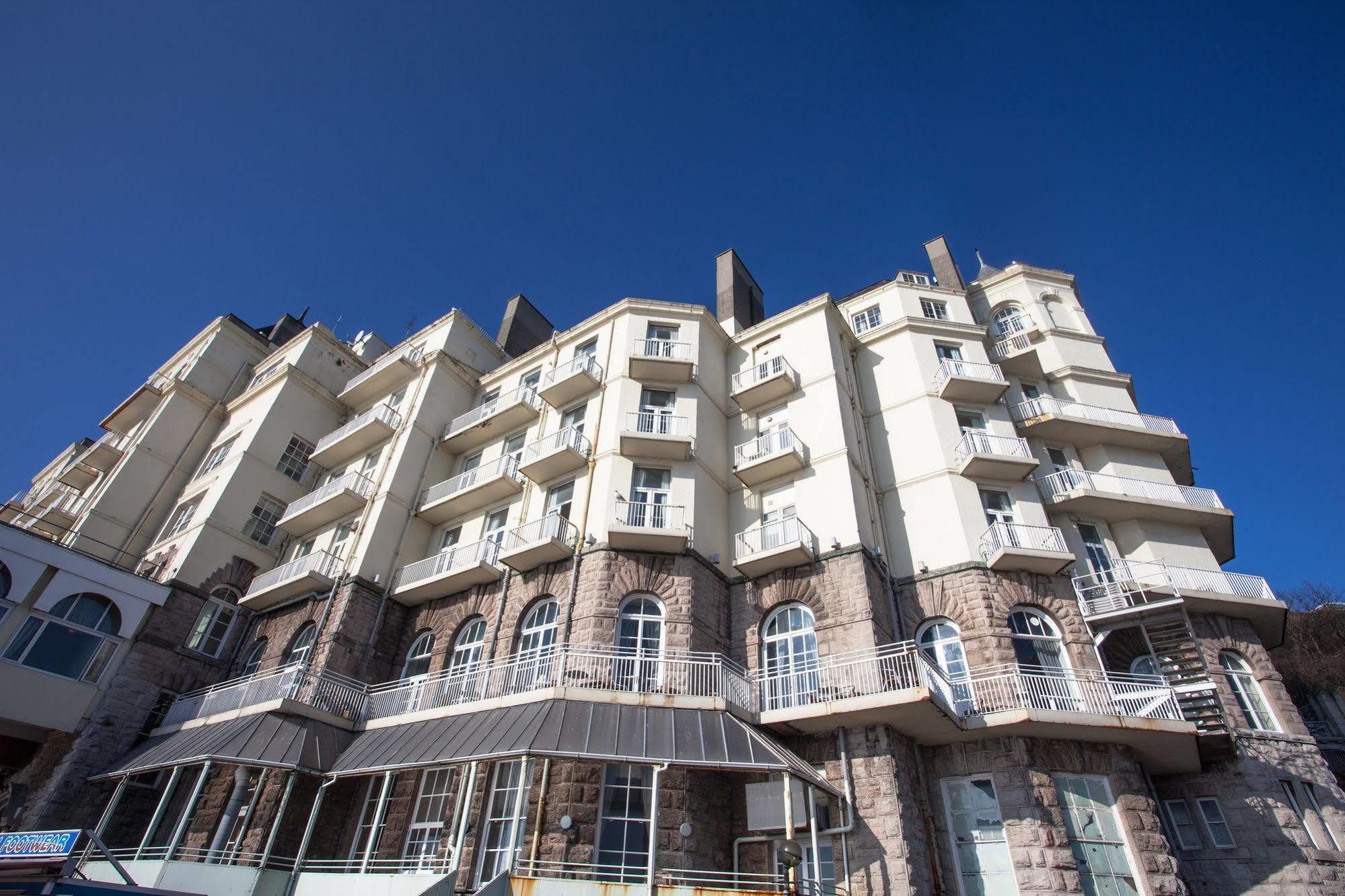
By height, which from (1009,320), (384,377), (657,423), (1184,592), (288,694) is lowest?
(288,694)

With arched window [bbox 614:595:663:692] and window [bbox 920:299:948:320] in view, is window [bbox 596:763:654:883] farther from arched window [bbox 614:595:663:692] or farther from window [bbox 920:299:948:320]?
window [bbox 920:299:948:320]

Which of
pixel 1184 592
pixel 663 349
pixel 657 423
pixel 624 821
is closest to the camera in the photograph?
pixel 624 821

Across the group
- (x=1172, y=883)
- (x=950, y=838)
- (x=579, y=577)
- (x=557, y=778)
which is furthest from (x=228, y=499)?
(x=1172, y=883)

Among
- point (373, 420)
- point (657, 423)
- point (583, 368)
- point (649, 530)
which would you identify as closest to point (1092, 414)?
point (657, 423)

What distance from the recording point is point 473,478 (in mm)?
22641

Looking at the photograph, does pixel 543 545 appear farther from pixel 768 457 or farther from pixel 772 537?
pixel 768 457

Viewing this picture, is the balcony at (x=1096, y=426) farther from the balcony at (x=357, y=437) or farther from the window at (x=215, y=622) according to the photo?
the window at (x=215, y=622)

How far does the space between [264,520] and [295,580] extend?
19.4 feet

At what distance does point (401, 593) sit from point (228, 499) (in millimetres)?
8848

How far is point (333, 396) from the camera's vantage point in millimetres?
29344

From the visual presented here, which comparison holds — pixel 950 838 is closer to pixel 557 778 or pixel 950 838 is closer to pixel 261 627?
pixel 557 778

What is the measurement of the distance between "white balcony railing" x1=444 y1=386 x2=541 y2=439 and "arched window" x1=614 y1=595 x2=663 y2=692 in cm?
879

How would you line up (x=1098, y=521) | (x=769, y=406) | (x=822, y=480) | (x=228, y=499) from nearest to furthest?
(x=822, y=480) < (x=1098, y=521) < (x=769, y=406) < (x=228, y=499)

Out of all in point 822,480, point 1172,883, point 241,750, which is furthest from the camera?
point 822,480
